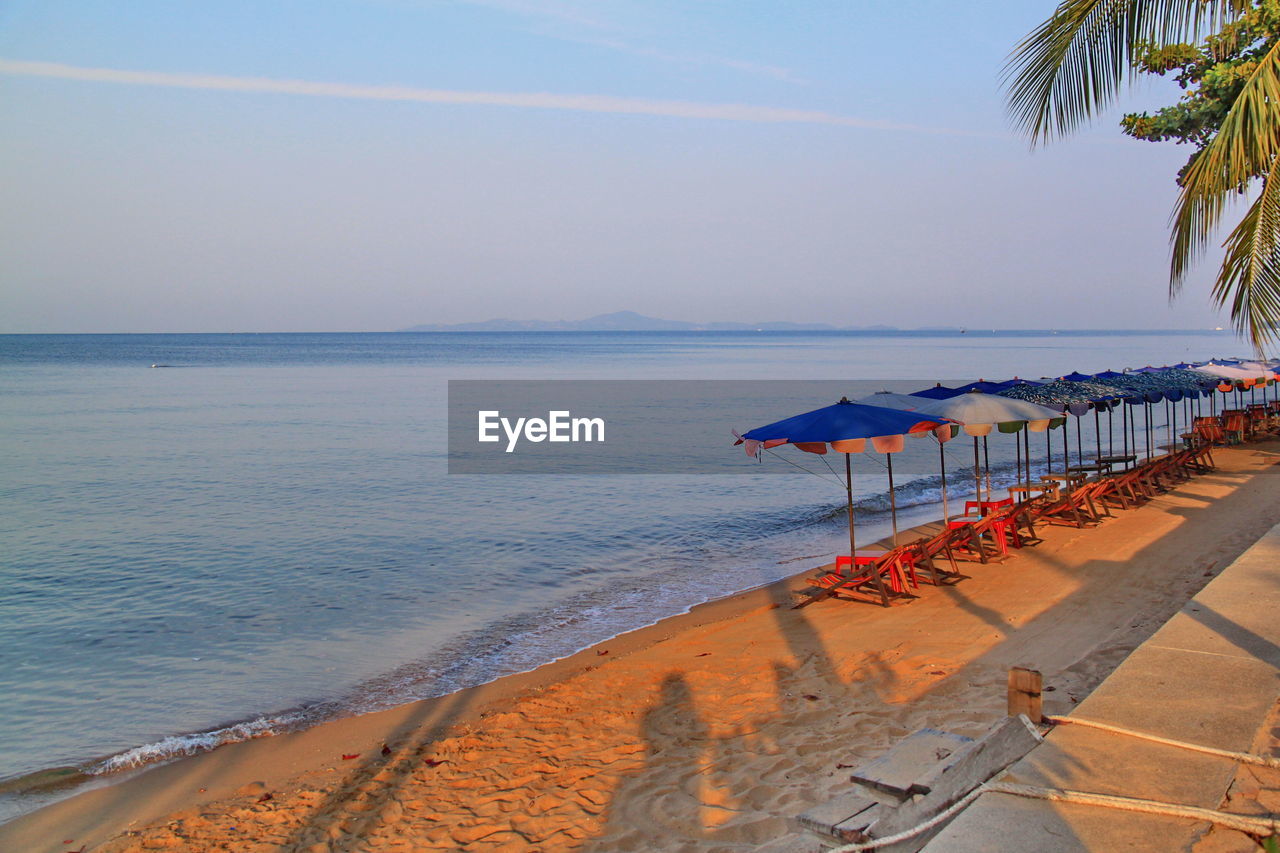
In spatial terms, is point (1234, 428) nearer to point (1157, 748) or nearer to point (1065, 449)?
point (1065, 449)

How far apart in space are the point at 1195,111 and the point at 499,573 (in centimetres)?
1021

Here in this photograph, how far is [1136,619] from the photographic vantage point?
8.49 metres

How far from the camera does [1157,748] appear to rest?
4305 millimetres

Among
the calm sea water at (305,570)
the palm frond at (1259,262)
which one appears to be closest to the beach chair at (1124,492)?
the calm sea water at (305,570)

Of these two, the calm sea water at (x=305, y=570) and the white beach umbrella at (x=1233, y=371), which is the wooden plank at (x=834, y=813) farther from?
the white beach umbrella at (x=1233, y=371)

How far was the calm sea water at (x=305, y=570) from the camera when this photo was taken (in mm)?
8805

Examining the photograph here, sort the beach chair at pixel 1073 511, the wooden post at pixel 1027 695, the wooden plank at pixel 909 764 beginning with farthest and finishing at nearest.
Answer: the beach chair at pixel 1073 511 → the wooden post at pixel 1027 695 → the wooden plank at pixel 909 764

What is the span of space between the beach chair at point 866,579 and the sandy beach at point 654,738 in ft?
0.71

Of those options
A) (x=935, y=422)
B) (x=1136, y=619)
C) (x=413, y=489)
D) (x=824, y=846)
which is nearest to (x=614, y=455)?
(x=413, y=489)

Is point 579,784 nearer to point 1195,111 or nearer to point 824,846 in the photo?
point 824,846

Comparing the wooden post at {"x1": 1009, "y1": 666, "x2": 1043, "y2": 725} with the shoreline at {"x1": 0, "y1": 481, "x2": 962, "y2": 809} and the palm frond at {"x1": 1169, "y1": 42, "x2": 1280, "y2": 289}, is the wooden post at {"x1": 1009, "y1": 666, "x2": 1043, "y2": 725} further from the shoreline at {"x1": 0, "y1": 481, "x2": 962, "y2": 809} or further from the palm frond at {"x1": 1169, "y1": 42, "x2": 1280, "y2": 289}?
the shoreline at {"x1": 0, "y1": 481, "x2": 962, "y2": 809}

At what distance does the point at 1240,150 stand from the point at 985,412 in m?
5.39

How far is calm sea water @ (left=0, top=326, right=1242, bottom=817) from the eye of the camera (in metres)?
8.80

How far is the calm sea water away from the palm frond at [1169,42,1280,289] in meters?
7.07
